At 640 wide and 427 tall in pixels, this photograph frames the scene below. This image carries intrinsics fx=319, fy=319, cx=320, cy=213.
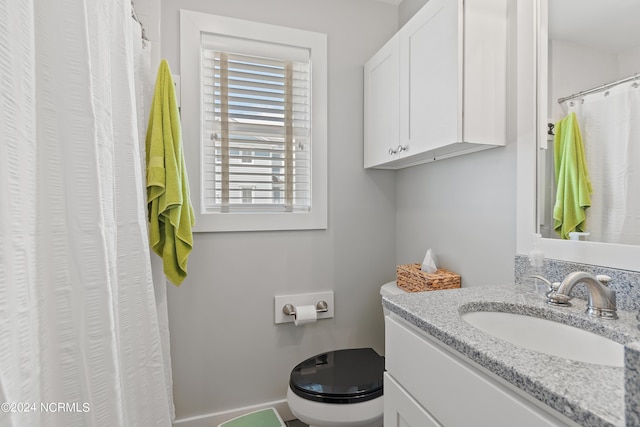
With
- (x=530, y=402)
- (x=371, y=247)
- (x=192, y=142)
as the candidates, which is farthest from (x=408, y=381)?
(x=192, y=142)

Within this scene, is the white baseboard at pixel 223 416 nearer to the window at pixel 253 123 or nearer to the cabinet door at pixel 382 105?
the window at pixel 253 123

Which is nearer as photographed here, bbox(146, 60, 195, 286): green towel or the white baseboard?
bbox(146, 60, 195, 286): green towel

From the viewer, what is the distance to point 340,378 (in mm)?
1331

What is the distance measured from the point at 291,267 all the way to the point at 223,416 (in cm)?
83

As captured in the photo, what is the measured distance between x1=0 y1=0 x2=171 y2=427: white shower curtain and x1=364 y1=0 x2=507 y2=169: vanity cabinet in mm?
1060

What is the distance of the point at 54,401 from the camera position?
1.80ft

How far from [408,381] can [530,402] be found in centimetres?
34

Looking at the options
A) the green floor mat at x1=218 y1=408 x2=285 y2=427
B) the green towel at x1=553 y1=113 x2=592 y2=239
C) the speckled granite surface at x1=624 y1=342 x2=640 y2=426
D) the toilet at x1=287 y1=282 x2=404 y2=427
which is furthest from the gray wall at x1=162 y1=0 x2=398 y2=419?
the speckled granite surface at x1=624 y1=342 x2=640 y2=426

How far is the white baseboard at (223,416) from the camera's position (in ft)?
5.25

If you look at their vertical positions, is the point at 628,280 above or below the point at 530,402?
above

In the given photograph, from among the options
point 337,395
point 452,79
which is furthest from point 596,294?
point 337,395

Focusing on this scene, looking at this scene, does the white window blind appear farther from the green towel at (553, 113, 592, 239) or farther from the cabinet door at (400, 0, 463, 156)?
the green towel at (553, 113, 592, 239)

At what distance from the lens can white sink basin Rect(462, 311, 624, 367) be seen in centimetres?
69

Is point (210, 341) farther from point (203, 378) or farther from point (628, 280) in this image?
point (628, 280)
